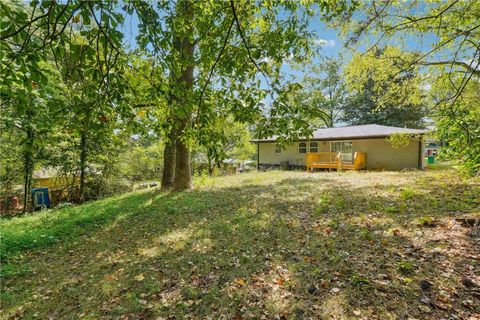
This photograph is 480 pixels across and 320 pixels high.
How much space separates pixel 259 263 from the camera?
11.3ft

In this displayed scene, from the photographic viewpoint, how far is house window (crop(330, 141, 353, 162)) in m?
16.1

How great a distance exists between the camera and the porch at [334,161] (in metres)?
15.2

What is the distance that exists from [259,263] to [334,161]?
45.8 ft

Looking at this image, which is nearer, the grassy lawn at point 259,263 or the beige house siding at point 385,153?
the grassy lawn at point 259,263

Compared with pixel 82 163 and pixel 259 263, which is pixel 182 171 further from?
pixel 259 263

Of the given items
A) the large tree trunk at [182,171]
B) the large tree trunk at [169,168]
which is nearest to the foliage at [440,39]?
the large tree trunk at [182,171]

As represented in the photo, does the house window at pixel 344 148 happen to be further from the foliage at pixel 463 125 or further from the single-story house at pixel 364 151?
the foliage at pixel 463 125

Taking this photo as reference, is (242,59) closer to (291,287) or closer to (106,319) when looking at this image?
(291,287)

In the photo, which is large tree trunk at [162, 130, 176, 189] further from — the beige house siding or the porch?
the porch

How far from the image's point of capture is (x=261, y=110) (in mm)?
2729

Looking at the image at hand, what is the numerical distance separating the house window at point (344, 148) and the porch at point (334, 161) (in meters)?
0.25

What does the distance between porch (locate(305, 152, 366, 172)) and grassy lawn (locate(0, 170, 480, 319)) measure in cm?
925

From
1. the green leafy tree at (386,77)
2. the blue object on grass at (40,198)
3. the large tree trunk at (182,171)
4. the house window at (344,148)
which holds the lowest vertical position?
the blue object on grass at (40,198)

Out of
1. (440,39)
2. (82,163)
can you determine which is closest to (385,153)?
(440,39)
